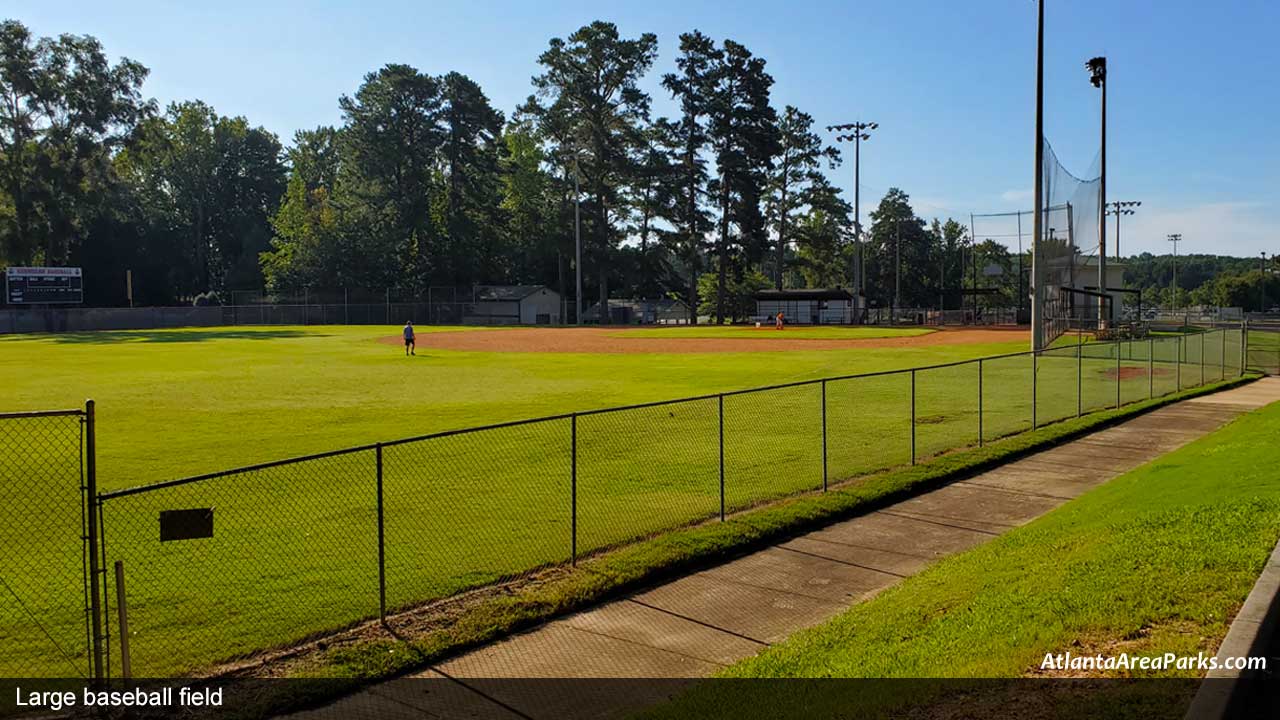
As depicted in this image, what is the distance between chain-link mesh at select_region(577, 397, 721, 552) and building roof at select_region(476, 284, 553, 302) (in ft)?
264

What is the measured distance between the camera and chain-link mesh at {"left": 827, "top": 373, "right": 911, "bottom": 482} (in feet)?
52.8

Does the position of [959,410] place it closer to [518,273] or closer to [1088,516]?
[1088,516]

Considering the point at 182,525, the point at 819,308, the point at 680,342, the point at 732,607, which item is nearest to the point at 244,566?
the point at 182,525

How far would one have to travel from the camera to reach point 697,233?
104 metres

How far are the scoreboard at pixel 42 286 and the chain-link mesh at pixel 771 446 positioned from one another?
7591cm

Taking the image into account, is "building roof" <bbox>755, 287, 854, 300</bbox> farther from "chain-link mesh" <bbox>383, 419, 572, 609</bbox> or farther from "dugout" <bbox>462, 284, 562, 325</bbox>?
"chain-link mesh" <bbox>383, 419, 572, 609</bbox>

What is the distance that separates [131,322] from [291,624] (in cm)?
9497

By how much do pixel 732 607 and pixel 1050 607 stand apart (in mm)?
2798

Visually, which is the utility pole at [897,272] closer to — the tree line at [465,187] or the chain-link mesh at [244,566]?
the tree line at [465,187]

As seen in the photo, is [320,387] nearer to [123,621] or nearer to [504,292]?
[123,621]

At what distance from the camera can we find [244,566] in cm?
998

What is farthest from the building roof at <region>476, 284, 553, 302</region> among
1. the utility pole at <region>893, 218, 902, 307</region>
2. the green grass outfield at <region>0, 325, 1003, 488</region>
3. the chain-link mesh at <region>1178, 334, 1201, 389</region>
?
the chain-link mesh at <region>1178, 334, 1201, 389</region>

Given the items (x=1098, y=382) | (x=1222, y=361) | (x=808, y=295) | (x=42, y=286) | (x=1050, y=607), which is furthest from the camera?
(x=808, y=295)

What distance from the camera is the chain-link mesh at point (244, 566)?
7.97 metres
